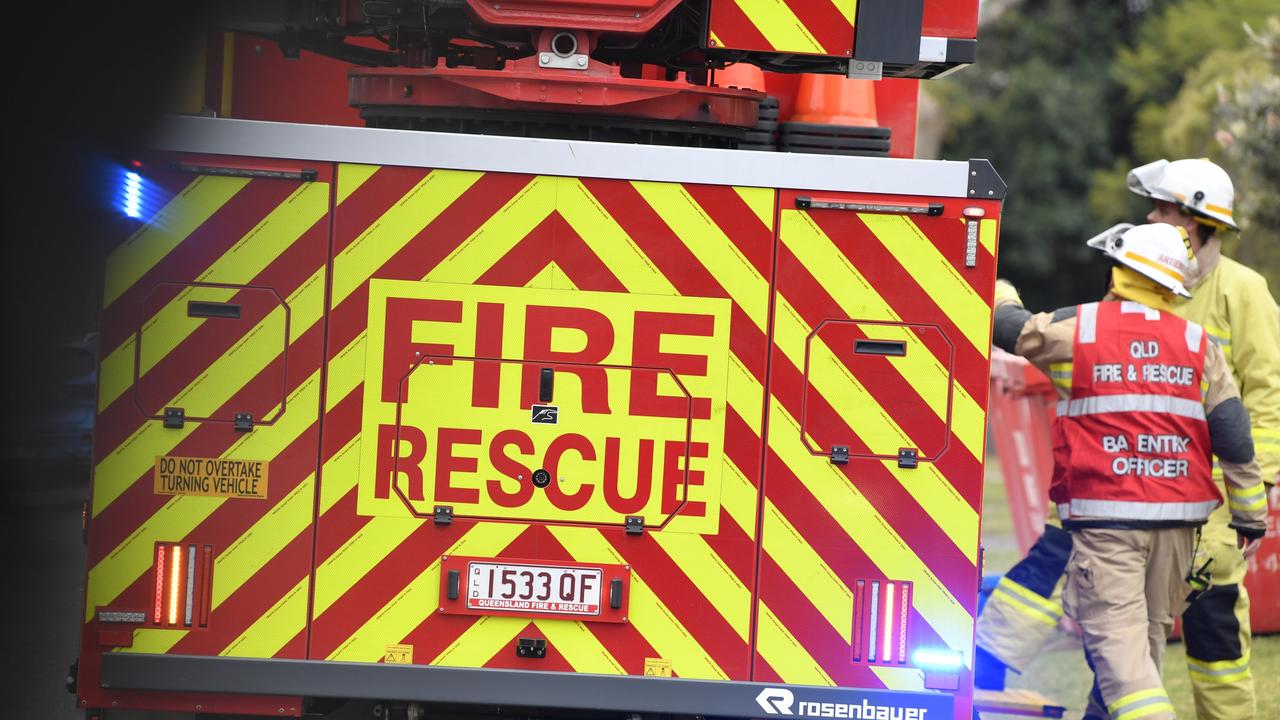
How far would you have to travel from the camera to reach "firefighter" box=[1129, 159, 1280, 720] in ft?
20.0

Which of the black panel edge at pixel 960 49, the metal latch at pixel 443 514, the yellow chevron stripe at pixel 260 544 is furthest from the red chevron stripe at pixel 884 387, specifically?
the yellow chevron stripe at pixel 260 544

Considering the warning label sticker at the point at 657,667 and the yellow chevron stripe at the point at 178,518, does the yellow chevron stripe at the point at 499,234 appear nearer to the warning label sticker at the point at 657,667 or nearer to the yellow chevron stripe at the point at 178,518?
the yellow chevron stripe at the point at 178,518

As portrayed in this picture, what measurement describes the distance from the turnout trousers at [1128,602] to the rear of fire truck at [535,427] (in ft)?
3.71

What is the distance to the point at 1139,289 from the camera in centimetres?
570

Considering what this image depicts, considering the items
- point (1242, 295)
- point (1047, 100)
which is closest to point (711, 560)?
point (1242, 295)

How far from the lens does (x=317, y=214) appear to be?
4.57 meters

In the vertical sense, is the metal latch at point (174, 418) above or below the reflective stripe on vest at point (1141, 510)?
above

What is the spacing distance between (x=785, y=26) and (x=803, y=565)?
1652 mm

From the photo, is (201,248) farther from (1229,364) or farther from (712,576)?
(1229,364)

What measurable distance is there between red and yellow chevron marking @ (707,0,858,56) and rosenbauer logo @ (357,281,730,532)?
958 mm

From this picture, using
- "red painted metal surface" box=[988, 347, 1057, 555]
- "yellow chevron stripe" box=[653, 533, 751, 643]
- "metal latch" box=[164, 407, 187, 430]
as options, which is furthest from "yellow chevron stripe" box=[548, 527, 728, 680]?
"red painted metal surface" box=[988, 347, 1057, 555]

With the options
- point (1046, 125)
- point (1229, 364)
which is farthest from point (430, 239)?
point (1046, 125)

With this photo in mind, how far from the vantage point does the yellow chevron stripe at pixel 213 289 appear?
14.9ft

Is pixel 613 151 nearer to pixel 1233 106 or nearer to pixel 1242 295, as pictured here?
pixel 1242 295
